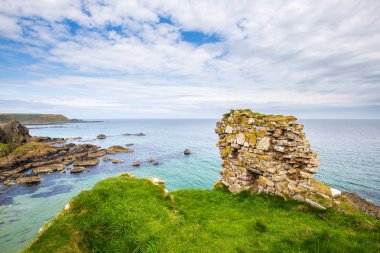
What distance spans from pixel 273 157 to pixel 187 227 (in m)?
6.23

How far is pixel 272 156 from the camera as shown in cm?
1142

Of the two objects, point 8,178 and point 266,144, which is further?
point 8,178

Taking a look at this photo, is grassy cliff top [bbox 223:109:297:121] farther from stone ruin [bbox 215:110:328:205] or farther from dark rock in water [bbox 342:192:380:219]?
dark rock in water [bbox 342:192:380:219]

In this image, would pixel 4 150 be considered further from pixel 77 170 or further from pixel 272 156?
pixel 272 156

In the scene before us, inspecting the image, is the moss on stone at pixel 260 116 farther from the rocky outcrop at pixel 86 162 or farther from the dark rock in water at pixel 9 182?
the rocky outcrop at pixel 86 162

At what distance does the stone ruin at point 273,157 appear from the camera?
10.8 meters

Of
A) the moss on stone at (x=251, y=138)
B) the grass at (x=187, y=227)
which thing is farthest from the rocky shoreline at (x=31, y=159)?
the moss on stone at (x=251, y=138)

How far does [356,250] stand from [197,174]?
3392 cm

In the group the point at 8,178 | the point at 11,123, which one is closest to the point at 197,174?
the point at 8,178

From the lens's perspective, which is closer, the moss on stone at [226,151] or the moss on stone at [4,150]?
the moss on stone at [226,151]

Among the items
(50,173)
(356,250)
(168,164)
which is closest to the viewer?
(356,250)

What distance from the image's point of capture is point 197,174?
39.6m

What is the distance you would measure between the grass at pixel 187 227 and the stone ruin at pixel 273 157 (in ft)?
3.36

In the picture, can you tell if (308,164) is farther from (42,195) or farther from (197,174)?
(42,195)
